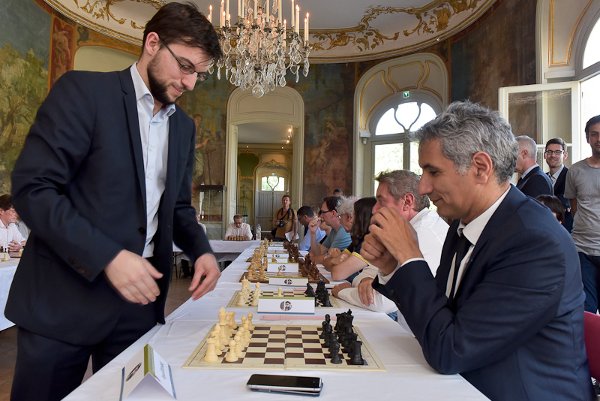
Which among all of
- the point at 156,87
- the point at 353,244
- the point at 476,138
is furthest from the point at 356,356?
the point at 353,244

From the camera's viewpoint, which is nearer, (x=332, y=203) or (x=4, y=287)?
(x=4, y=287)

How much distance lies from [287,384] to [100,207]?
2.36 feet

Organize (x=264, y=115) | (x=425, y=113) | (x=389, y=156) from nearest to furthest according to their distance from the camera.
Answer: (x=425, y=113) → (x=389, y=156) → (x=264, y=115)

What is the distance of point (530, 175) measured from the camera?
13.7 ft

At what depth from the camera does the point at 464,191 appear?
52.2 inches

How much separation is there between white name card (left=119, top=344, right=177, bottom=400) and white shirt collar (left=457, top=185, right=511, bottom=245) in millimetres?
887

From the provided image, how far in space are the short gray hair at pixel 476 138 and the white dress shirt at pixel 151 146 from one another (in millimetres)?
874

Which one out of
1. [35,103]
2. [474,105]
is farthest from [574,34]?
[35,103]

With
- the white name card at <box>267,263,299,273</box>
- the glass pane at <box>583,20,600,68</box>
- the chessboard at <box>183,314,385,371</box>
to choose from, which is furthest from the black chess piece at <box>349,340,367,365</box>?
the glass pane at <box>583,20,600,68</box>

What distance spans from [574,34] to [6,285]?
23.2 ft

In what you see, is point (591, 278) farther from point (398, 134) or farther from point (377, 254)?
point (398, 134)

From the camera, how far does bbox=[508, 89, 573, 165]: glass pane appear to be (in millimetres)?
5789

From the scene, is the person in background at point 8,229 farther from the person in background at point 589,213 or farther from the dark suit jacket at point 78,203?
the person in background at point 589,213

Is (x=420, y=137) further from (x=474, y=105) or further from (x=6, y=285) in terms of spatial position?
(x=6, y=285)
